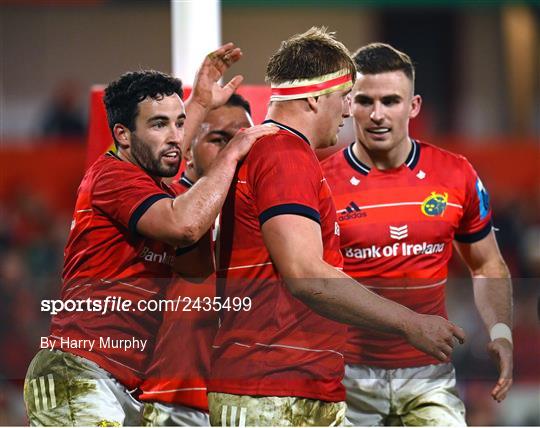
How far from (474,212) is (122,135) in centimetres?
143

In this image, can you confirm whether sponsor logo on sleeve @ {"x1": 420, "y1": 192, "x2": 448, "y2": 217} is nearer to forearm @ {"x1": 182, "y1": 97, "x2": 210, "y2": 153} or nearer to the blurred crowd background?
forearm @ {"x1": 182, "y1": 97, "x2": 210, "y2": 153}

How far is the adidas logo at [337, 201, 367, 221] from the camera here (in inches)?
162

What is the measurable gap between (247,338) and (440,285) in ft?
3.47

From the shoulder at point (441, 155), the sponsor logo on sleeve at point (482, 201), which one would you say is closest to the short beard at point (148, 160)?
the shoulder at point (441, 155)

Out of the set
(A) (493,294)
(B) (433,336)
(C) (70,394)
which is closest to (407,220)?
(A) (493,294)

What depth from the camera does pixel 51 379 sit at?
340cm

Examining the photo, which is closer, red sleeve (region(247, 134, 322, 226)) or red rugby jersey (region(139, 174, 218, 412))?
red sleeve (region(247, 134, 322, 226))

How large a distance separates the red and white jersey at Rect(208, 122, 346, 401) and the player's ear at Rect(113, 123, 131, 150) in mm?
438

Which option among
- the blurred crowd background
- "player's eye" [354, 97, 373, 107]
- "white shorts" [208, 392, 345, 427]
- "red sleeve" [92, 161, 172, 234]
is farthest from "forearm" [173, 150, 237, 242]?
the blurred crowd background

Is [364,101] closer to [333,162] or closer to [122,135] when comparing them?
[333,162]

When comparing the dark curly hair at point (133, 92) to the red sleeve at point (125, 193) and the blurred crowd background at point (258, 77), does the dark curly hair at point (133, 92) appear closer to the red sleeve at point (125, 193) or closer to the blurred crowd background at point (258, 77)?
the red sleeve at point (125, 193)

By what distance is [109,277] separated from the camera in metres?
3.42

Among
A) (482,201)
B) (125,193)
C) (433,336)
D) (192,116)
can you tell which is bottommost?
(433,336)

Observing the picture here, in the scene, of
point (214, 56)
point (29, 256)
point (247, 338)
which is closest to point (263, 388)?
point (247, 338)
